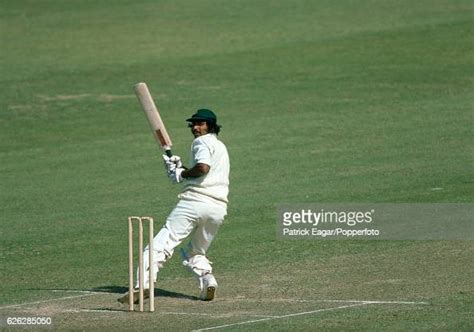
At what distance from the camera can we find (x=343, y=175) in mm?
21516

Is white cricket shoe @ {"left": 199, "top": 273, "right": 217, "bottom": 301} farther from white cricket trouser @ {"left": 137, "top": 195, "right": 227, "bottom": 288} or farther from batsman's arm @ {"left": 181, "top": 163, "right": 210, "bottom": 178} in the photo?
batsman's arm @ {"left": 181, "top": 163, "right": 210, "bottom": 178}

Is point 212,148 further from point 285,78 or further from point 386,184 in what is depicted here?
point 285,78

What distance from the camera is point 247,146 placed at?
24.6m

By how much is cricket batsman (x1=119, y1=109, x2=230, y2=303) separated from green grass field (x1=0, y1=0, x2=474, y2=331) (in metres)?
0.45

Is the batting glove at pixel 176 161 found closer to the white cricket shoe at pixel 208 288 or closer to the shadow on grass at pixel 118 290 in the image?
the white cricket shoe at pixel 208 288

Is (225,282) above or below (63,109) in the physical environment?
below

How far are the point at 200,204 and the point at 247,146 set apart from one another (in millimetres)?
11406

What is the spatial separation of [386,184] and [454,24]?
1562 centimetres

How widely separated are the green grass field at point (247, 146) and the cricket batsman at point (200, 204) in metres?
0.45

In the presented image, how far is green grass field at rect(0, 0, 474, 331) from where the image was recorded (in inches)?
519

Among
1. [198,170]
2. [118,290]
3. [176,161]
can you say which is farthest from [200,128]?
[118,290]

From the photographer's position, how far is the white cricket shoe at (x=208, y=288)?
42.9 ft

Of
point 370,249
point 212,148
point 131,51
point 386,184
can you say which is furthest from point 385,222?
point 131,51

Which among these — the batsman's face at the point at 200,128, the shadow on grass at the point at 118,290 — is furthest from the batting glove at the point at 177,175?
the shadow on grass at the point at 118,290
